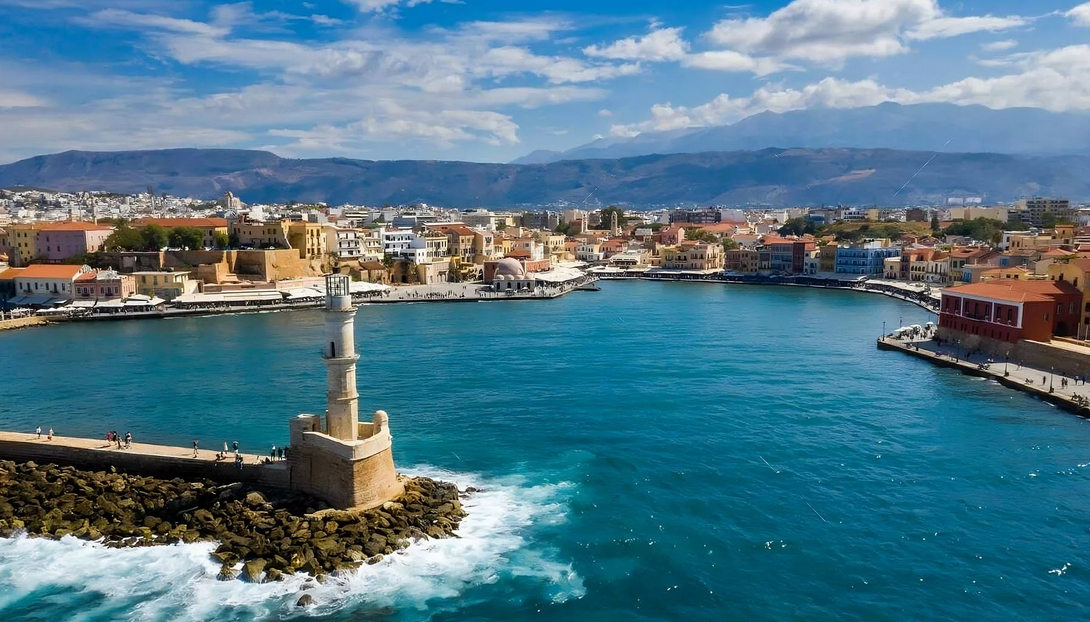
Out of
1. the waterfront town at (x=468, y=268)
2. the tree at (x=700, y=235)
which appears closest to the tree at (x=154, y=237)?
the waterfront town at (x=468, y=268)

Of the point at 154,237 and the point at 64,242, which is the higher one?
the point at 154,237

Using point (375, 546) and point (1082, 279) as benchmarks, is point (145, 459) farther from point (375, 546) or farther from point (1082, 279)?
point (1082, 279)

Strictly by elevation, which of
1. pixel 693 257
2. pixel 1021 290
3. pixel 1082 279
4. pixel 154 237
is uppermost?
pixel 154 237

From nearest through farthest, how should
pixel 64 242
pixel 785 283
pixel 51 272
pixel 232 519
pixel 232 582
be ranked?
pixel 232 582
pixel 232 519
pixel 51 272
pixel 64 242
pixel 785 283

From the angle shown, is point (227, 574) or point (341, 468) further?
point (341, 468)

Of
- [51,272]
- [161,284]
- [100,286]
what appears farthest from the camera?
[161,284]

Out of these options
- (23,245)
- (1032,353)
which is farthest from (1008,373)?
(23,245)
